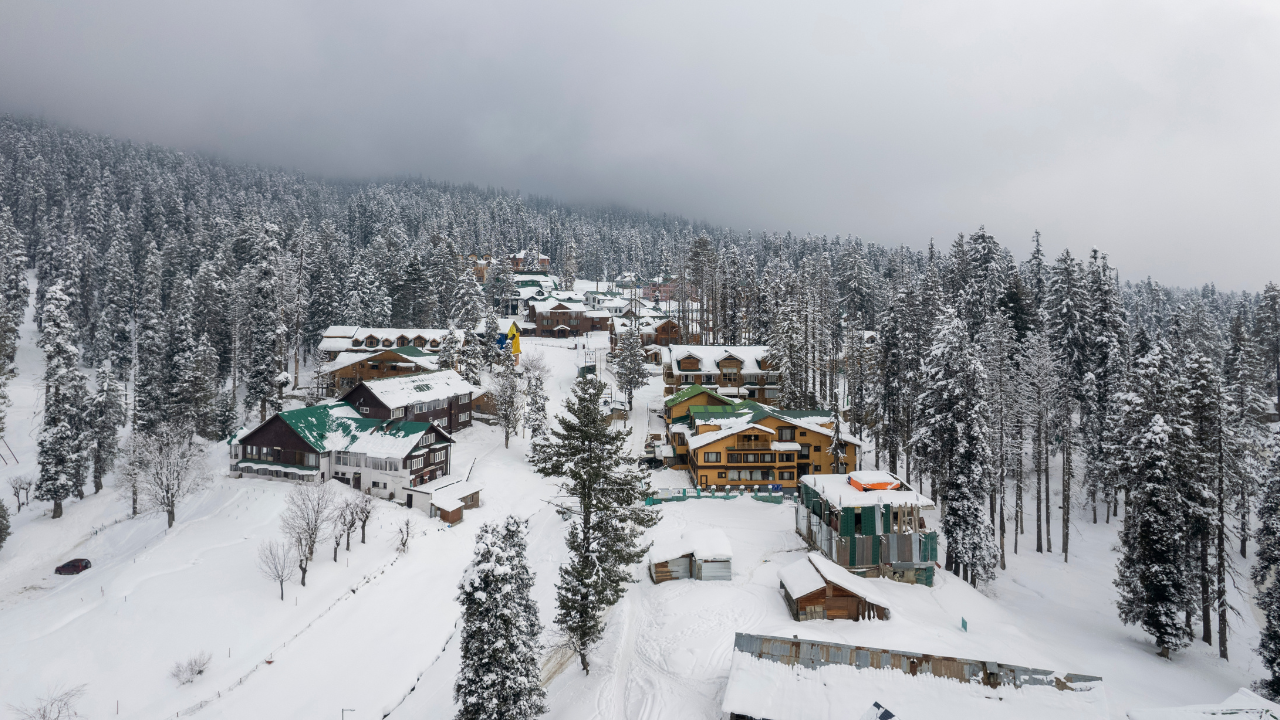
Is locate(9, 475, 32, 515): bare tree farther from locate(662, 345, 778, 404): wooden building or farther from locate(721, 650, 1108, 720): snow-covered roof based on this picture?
locate(662, 345, 778, 404): wooden building

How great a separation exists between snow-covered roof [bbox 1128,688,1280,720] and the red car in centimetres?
5798

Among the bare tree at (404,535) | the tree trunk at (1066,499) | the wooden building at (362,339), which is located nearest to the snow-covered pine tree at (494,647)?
the bare tree at (404,535)

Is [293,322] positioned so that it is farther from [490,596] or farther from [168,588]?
[490,596]

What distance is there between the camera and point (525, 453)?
6306 cm

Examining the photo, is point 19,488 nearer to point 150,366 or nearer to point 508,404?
point 150,366

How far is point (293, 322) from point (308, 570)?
Result: 51112 millimetres

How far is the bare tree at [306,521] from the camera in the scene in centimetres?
3709

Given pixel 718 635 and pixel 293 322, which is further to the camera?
pixel 293 322

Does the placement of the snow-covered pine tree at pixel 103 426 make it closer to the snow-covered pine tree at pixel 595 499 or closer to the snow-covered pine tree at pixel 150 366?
the snow-covered pine tree at pixel 150 366

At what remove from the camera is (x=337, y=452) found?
50938mm

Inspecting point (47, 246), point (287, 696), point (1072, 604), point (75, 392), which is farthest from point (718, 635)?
A: point (47, 246)

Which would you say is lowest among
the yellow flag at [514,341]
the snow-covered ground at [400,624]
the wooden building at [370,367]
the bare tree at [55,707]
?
the bare tree at [55,707]

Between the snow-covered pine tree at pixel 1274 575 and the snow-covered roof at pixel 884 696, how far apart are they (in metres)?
9.76

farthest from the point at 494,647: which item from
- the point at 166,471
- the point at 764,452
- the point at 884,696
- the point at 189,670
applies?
the point at 764,452
